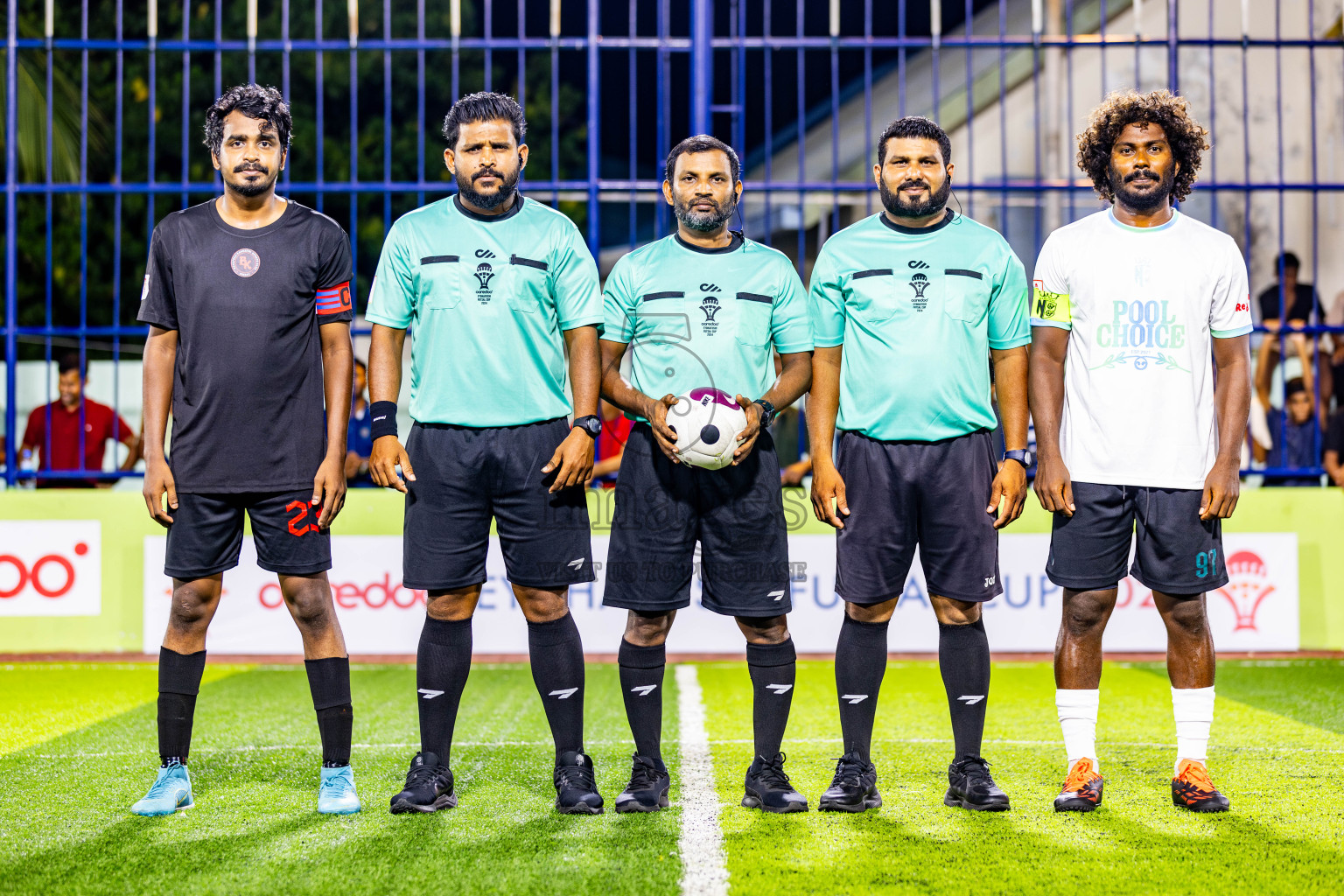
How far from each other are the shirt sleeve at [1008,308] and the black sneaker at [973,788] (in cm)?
128

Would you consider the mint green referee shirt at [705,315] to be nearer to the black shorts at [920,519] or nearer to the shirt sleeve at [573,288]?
the shirt sleeve at [573,288]

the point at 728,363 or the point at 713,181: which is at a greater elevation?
the point at 713,181

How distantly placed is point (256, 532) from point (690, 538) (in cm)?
130

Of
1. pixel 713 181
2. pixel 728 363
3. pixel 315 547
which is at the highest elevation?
pixel 713 181

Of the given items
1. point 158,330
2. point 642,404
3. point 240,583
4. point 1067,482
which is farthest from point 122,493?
point 1067,482

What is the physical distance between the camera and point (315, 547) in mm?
3814

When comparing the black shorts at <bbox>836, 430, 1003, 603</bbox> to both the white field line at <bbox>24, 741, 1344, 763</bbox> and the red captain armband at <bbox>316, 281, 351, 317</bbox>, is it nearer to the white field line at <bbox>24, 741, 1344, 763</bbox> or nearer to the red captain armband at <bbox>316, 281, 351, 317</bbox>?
the white field line at <bbox>24, 741, 1344, 763</bbox>

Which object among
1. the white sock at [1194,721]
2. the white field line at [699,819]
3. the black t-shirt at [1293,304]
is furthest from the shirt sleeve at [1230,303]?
the black t-shirt at [1293,304]

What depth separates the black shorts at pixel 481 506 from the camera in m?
3.74

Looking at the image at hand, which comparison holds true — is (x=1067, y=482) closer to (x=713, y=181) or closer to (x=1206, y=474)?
(x=1206, y=474)

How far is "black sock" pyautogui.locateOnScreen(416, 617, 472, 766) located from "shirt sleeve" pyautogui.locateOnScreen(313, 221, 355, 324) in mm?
986

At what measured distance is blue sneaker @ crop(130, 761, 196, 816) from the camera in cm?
373

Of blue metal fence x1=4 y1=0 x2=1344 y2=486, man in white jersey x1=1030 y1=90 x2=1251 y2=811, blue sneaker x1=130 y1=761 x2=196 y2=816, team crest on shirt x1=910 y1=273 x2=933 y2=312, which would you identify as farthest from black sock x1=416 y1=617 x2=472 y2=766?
blue metal fence x1=4 y1=0 x2=1344 y2=486

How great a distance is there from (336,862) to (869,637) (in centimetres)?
166
